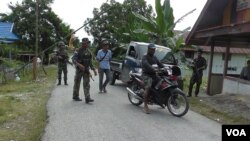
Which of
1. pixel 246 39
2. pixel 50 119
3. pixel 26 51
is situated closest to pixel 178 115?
pixel 50 119

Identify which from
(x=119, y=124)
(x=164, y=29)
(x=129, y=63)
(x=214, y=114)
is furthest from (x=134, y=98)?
(x=164, y=29)

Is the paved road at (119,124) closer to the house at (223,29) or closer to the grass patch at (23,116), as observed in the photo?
the grass patch at (23,116)

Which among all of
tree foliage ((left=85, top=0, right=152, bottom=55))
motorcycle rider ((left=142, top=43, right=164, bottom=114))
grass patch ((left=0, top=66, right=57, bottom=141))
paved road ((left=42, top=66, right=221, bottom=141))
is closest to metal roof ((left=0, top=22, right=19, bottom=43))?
tree foliage ((left=85, top=0, right=152, bottom=55))

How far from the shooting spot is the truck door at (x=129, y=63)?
1541 cm

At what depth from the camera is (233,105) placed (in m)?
12.5

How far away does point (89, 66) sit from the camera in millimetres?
11594

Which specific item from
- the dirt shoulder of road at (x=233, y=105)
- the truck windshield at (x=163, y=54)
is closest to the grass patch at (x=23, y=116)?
the truck windshield at (x=163, y=54)

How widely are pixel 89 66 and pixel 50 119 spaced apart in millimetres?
2948

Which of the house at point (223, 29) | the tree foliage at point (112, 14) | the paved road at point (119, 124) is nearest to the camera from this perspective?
the paved road at point (119, 124)

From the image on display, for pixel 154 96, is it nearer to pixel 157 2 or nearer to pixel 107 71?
pixel 107 71

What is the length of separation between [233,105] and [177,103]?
330cm

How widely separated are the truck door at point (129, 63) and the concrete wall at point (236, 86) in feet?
12.1

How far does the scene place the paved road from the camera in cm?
759

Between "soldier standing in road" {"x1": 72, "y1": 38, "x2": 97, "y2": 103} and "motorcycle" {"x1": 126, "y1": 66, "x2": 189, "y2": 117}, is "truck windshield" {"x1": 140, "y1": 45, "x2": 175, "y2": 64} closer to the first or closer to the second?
"soldier standing in road" {"x1": 72, "y1": 38, "x2": 97, "y2": 103}
